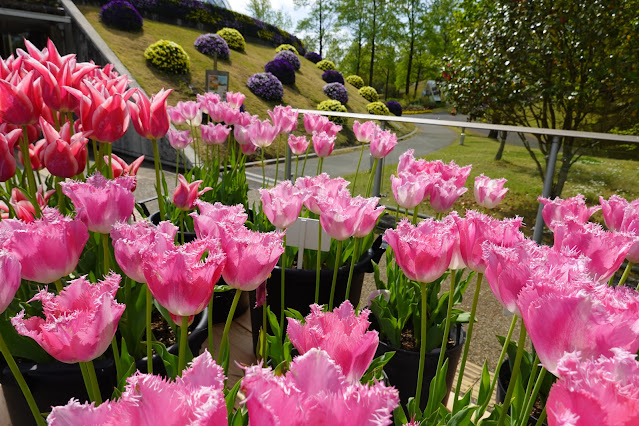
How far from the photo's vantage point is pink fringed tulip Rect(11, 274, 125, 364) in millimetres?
573

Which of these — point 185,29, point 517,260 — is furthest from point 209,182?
point 185,29

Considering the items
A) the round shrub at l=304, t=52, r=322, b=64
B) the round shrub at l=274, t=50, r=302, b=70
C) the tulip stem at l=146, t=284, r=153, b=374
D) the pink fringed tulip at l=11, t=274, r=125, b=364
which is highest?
the round shrub at l=304, t=52, r=322, b=64

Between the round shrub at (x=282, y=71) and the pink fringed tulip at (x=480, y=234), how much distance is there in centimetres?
1635

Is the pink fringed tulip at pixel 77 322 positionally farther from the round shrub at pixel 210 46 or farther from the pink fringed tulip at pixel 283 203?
the round shrub at pixel 210 46

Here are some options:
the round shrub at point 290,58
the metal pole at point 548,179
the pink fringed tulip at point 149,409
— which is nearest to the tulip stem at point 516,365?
the pink fringed tulip at point 149,409

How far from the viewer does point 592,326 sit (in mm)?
461

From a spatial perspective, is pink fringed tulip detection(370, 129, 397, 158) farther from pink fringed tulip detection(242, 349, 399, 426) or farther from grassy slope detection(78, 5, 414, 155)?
grassy slope detection(78, 5, 414, 155)

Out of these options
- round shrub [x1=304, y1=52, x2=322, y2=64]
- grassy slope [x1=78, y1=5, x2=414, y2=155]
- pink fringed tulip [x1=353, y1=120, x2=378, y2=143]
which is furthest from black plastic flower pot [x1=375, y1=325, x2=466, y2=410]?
round shrub [x1=304, y1=52, x2=322, y2=64]

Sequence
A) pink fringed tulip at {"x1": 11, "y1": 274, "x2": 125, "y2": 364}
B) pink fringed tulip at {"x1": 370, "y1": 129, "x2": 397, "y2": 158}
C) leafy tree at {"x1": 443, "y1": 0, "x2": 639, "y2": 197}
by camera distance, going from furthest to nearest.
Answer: leafy tree at {"x1": 443, "y1": 0, "x2": 639, "y2": 197} → pink fringed tulip at {"x1": 370, "y1": 129, "x2": 397, "y2": 158} → pink fringed tulip at {"x1": 11, "y1": 274, "x2": 125, "y2": 364}

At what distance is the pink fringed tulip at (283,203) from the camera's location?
1071 millimetres

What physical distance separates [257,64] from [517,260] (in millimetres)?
18426

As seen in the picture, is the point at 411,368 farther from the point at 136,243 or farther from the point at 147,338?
the point at 136,243

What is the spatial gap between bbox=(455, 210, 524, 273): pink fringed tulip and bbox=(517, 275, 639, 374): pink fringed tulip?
0.25 metres

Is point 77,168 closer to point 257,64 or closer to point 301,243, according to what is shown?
point 301,243
